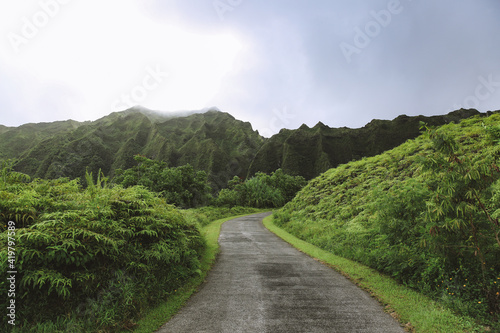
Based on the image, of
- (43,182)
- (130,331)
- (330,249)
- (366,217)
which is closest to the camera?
(130,331)

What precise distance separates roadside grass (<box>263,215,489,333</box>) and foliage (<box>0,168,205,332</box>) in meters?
5.26

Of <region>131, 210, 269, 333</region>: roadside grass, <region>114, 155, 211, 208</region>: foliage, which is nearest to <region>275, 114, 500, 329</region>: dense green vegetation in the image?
<region>131, 210, 269, 333</region>: roadside grass

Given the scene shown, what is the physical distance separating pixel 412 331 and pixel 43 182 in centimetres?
905

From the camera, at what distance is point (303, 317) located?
508cm

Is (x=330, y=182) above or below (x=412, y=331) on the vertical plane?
above

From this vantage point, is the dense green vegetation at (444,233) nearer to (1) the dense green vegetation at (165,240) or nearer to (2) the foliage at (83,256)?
(1) the dense green vegetation at (165,240)

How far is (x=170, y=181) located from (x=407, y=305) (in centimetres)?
3043

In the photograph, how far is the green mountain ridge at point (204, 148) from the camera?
91125mm

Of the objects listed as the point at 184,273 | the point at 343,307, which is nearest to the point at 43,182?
the point at 184,273

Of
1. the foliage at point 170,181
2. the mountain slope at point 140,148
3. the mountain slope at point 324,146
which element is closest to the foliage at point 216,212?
the foliage at point 170,181

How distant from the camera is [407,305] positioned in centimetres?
555

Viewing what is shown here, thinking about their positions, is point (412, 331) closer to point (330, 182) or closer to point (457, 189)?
point (457, 189)

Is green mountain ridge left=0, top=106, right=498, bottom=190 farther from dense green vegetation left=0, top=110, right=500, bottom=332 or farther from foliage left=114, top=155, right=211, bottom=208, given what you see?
dense green vegetation left=0, top=110, right=500, bottom=332

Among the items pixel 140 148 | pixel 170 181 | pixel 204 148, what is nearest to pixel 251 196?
pixel 170 181
